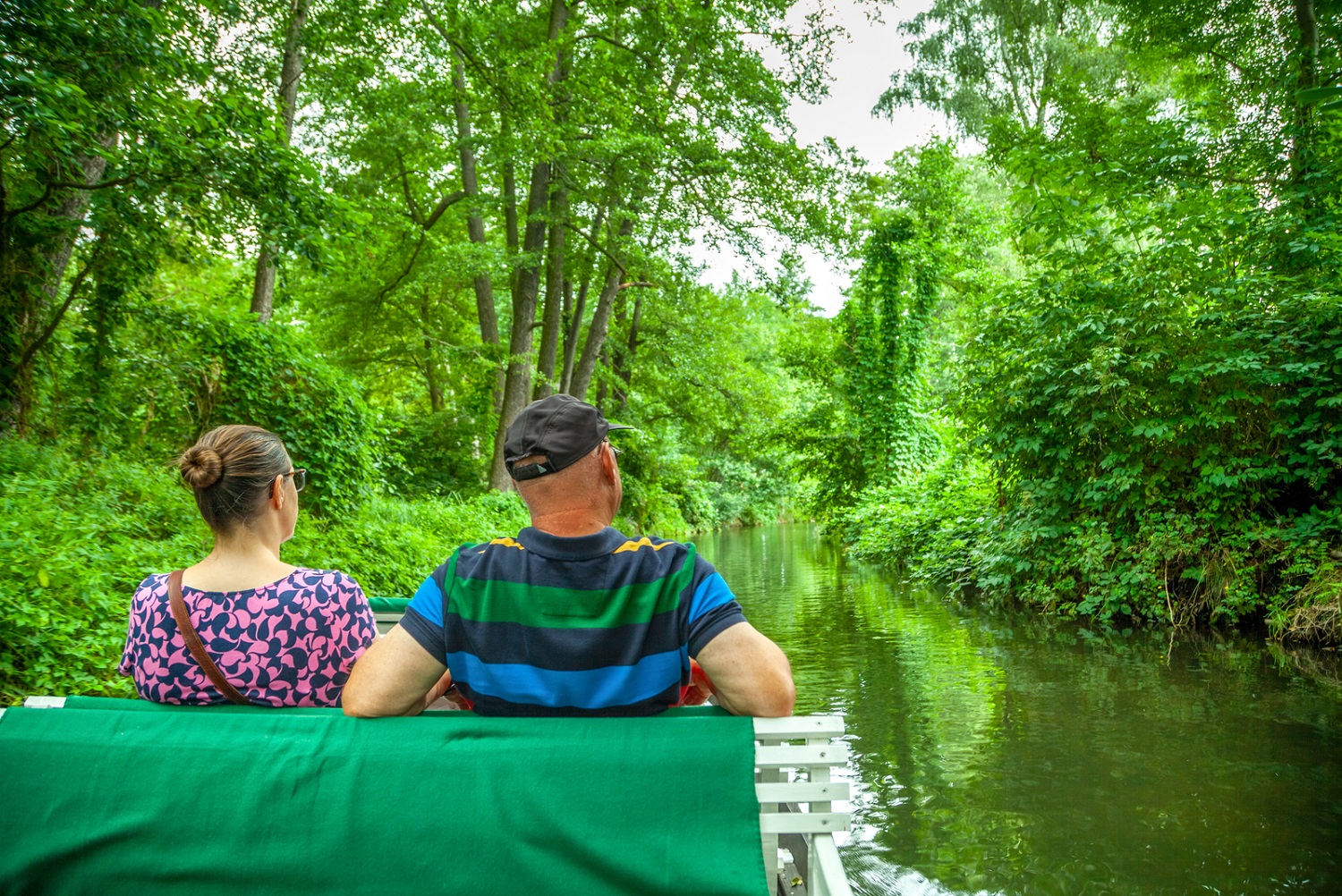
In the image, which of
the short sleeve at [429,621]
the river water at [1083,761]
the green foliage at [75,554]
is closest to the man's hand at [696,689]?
the short sleeve at [429,621]

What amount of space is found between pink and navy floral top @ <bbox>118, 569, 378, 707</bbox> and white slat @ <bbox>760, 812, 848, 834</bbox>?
1086 millimetres

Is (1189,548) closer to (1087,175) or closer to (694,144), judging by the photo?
(1087,175)

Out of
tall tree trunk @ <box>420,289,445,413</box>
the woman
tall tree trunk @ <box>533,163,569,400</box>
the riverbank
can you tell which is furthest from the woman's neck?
tall tree trunk @ <box>420,289,445,413</box>

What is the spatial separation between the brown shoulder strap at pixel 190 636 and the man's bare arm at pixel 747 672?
118cm

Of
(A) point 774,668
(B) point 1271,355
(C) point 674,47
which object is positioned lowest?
(A) point 774,668

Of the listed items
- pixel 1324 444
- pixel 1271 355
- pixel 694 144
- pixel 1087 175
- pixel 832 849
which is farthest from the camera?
pixel 694 144

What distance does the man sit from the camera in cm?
183

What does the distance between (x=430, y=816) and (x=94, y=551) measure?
4.61 m

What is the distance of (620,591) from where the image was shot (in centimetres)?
183

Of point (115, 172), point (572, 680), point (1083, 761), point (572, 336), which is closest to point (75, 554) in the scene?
point (115, 172)

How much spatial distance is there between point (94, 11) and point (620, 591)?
6.33m

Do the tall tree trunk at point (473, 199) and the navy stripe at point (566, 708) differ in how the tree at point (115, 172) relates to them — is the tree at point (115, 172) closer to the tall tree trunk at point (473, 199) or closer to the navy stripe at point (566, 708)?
the navy stripe at point (566, 708)

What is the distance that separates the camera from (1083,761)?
4645 mm

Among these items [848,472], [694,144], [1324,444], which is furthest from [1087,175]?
[848,472]
